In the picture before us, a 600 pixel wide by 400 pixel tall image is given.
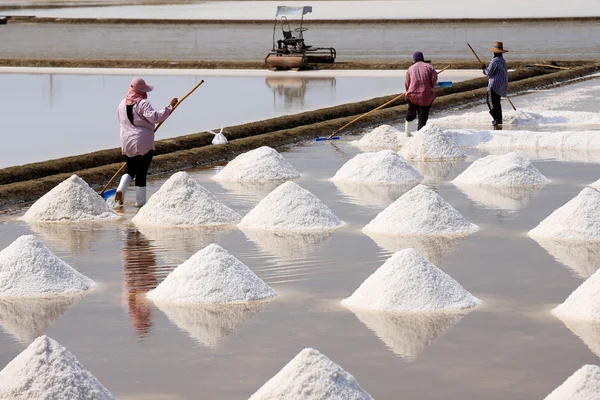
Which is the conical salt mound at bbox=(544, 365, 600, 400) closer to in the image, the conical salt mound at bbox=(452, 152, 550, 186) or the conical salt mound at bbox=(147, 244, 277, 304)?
the conical salt mound at bbox=(147, 244, 277, 304)

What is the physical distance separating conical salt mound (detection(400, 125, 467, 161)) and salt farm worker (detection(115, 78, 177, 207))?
4.57 m

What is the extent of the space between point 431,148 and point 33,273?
8529mm

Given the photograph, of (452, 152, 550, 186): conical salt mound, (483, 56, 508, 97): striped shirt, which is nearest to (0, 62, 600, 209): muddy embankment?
(483, 56, 508, 97): striped shirt

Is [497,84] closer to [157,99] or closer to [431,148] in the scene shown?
[431,148]

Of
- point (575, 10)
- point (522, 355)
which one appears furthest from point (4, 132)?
point (575, 10)

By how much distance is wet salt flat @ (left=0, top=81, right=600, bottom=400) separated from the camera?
8.09 metres

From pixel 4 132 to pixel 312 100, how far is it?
304 inches

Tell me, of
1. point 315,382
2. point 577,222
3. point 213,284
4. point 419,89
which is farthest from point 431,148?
point 315,382

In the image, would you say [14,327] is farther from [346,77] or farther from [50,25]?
[50,25]

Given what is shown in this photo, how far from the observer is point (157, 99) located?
2672 cm

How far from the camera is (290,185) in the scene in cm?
1306

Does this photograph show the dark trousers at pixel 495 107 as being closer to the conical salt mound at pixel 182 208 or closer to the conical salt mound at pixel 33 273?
the conical salt mound at pixel 182 208

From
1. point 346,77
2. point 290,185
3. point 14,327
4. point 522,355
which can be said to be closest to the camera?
point 522,355

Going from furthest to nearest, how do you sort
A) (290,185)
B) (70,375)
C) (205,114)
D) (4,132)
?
(205,114)
(4,132)
(290,185)
(70,375)
